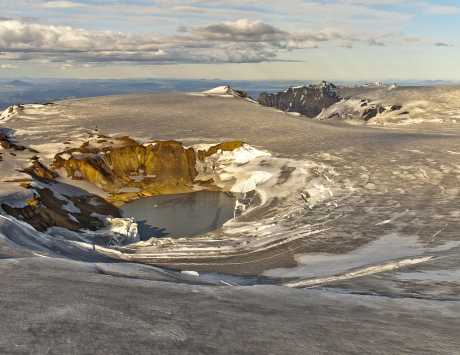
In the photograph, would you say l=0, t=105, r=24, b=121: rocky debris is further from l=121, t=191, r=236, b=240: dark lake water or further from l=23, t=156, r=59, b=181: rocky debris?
l=121, t=191, r=236, b=240: dark lake water

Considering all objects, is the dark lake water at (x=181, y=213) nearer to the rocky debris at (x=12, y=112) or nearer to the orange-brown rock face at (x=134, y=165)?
the orange-brown rock face at (x=134, y=165)

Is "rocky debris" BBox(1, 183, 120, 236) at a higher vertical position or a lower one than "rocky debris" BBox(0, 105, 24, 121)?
lower

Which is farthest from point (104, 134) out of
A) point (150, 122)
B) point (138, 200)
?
point (138, 200)

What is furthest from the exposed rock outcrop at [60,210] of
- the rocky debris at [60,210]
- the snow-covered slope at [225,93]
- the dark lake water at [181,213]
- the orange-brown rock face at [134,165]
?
the snow-covered slope at [225,93]

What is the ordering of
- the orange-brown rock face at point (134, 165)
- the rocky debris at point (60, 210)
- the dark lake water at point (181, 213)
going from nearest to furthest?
the rocky debris at point (60, 210)
the dark lake water at point (181, 213)
the orange-brown rock face at point (134, 165)

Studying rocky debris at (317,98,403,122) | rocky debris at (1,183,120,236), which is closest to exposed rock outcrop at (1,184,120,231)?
rocky debris at (1,183,120,236)

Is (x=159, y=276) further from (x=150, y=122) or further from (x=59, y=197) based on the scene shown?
(x=150, y=122)

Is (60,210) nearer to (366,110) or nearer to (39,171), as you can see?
(39,171)
